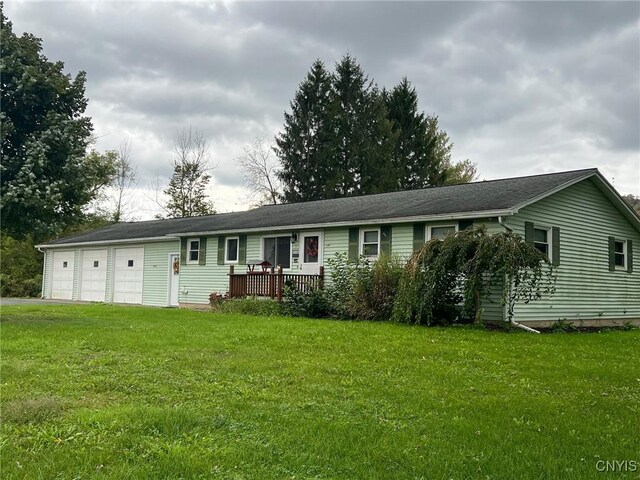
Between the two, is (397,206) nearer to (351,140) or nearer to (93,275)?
(93,275)

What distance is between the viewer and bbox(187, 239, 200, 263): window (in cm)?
1992

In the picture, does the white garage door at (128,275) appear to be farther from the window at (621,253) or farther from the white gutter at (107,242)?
the window at (621,253)

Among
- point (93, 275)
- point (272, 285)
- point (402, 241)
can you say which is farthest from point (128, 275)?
point (402, 241)

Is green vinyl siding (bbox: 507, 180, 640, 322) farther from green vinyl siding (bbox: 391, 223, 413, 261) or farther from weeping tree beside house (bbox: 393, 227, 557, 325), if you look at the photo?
green vinyl siding (bbox: 391, 223, 413, 261)

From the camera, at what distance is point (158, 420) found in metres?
4.28

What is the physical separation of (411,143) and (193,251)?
2334 centimetres

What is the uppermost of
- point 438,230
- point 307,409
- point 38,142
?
point 38,142

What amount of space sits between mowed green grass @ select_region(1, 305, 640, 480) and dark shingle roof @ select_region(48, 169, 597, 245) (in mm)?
5337

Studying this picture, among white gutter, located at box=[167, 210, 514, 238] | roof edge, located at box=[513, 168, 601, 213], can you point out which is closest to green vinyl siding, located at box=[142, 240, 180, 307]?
white gutter, located at box=[167, 210, 514, 238]

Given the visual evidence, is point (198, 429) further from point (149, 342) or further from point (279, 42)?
point (279, 42)

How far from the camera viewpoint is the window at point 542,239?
1392cm

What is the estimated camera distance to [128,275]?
72.8ft

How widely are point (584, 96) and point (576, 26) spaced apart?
423 cm

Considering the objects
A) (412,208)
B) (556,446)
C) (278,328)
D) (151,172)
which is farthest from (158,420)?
(151,172)
